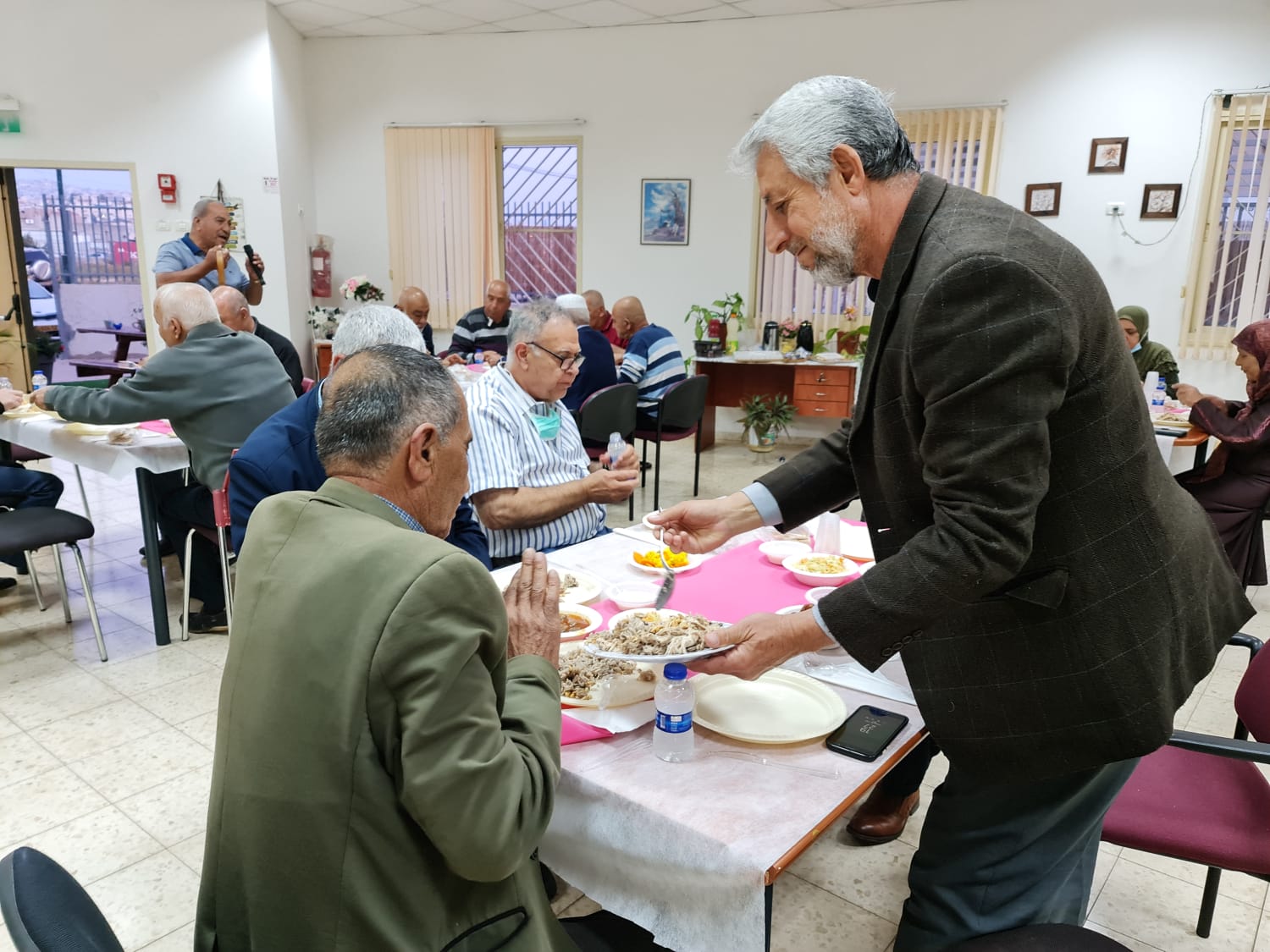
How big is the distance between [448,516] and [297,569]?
0.29 m

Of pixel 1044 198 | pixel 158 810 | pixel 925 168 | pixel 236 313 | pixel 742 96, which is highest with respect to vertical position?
pixel 742 96

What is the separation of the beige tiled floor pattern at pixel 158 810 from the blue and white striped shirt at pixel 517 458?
3.76 feet

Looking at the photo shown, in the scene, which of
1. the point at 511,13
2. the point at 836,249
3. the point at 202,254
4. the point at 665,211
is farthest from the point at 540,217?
the point at 836,249

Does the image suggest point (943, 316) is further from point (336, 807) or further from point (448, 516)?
point (336, 807)

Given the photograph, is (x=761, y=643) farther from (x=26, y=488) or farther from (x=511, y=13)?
(x=511, y=13)

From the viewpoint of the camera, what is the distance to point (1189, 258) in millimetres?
6496

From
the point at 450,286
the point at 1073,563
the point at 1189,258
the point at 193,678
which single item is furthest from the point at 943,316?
the point at 450,286

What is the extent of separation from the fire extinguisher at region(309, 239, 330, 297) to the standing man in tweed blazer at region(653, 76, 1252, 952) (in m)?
8.16

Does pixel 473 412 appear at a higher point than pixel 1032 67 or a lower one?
lower

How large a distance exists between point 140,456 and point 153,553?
15.7 inches

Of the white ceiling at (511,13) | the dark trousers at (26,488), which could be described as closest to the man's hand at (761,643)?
the dark trousers at (26,488)

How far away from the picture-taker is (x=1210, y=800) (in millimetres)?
1745

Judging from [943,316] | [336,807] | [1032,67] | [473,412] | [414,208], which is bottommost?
[336,807]

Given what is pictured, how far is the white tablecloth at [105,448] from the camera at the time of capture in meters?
3.53
